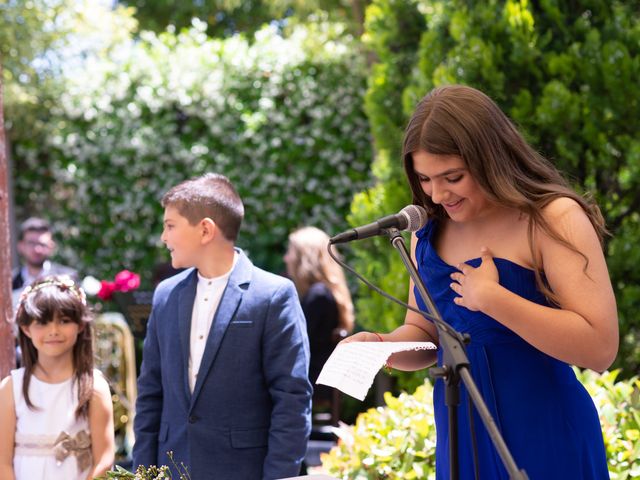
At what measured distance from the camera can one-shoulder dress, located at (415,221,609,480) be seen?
2.55 metres

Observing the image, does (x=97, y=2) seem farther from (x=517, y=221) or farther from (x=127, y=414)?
(x=517, y=221)

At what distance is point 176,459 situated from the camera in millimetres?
3578

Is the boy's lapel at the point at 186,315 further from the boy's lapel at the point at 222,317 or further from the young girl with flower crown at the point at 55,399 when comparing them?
the young girl with flower crown at the point at 55,399

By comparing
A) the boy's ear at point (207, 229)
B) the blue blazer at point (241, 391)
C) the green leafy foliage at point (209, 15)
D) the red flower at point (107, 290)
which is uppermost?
the green leafy foliage at point (209, 15)

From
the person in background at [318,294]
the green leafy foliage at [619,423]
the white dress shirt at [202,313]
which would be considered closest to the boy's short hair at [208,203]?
the white dress shirt at [202,313]

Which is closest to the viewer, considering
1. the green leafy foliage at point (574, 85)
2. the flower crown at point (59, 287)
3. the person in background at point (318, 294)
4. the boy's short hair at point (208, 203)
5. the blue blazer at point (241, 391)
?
the blue blazer at point (241, 391)

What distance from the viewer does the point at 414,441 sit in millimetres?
4078

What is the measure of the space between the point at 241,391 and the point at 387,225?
55.9 inches

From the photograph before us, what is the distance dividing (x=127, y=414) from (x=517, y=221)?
5117 millimetres

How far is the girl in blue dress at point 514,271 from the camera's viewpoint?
2463 millimetres

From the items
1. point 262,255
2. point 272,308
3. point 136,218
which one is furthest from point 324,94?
point 272,308

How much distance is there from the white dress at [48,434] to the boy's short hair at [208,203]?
0.95m

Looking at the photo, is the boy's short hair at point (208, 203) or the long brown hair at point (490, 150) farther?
the boy's short hair at point (208, 203)

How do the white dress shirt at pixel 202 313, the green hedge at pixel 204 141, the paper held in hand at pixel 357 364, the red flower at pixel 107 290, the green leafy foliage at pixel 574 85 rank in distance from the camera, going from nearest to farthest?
the paper held in hand at pixel 357 364 → the white dress shirt at pixel 202 313 → the green leafy foliage at pixel 574 85 → the red flower at pixel 107 290 → the green hedge at pixel 204 141
